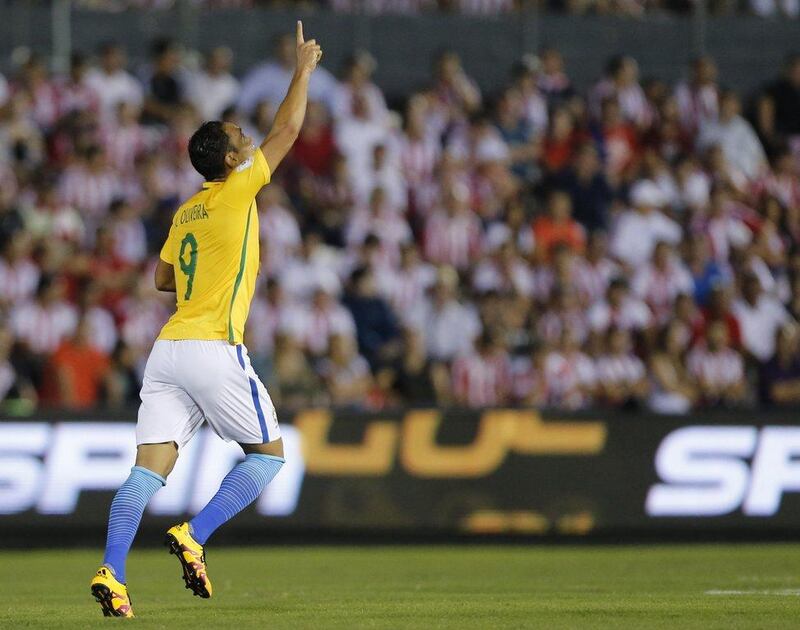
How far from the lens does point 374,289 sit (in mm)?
16188

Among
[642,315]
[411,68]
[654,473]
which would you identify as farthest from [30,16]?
[654,473]

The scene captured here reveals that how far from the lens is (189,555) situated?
7.10 meters

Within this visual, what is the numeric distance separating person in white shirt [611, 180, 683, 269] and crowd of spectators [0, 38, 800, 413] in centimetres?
3

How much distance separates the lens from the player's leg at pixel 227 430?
23.4 feet

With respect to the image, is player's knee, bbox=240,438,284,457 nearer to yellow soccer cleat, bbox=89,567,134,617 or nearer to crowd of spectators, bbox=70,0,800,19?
yellow soccer cleat, bbox=89,567,134,617

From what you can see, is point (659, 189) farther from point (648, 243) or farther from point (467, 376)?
point (467, 376)

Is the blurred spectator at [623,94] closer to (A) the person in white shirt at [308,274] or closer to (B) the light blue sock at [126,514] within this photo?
(A) the person in white shirt at [308,274]

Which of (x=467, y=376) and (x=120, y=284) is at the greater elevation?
(x=120, y=284)

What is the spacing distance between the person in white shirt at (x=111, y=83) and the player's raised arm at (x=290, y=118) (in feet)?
32.0

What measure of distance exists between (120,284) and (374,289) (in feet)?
8.21

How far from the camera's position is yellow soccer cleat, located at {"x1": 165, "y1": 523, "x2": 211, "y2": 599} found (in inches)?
279

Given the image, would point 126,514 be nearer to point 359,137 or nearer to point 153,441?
point 153,441

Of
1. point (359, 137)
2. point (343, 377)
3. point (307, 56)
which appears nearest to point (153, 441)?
point (307, 56)

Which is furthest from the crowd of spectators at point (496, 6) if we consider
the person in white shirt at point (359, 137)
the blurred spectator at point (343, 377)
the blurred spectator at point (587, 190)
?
the blurred spectator at point (343, 377)
